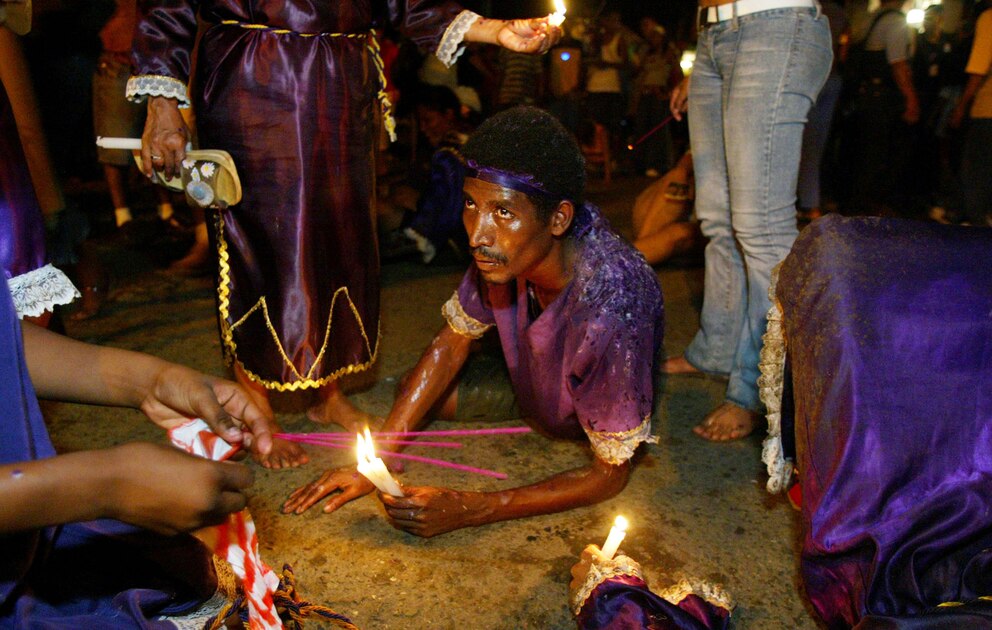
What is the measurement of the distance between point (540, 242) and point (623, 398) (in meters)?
0.53

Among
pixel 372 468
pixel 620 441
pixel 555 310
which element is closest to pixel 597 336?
pixel 555 310

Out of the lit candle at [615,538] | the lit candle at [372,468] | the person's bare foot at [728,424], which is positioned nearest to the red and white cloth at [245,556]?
the lit candle at [372,468]

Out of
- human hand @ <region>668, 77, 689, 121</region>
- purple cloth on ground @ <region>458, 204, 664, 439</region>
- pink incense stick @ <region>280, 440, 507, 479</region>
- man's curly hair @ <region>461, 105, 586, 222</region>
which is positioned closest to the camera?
man's curly hair @ <region>461, 105, 586, 222</region>

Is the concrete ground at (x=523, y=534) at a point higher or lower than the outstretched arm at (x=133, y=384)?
lower

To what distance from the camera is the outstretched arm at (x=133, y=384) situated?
59.1 inches

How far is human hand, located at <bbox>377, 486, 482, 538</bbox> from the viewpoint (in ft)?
7.33

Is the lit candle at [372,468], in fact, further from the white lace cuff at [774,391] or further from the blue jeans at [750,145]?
the blue jeans at [750,145]

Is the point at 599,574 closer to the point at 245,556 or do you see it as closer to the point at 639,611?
the point at 639,611

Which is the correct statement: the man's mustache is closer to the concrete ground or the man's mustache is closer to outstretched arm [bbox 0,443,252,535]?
the concrete ground

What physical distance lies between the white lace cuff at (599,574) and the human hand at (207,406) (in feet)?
3.10

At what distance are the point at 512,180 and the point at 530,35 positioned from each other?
577mm

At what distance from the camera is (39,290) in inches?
77.9

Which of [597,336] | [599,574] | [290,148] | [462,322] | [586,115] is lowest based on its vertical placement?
[586,115]

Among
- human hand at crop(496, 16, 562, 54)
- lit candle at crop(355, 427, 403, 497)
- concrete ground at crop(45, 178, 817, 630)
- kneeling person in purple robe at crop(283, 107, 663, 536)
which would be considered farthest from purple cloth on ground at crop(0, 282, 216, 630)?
human hand at crop(496, 16, 562, 54)
